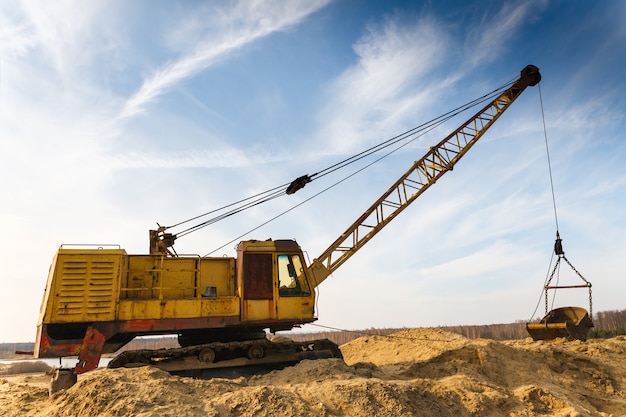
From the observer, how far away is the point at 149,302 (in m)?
10.4

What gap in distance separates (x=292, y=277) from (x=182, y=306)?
2.96m

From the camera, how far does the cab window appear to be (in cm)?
1135

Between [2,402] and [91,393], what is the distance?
4.21 m

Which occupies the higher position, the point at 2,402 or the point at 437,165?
the point at 437,165

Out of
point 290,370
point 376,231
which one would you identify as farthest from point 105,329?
point 376,231

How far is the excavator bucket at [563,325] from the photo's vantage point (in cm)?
1570

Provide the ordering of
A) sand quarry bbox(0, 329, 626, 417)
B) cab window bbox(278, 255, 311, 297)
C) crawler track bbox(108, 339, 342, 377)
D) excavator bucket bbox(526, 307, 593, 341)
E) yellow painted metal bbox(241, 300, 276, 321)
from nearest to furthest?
sand quarry bbox(0, 329, 626, 417) < crawler track bbox(108, 339, 342, 377) < yellow painted metal bbox(241, 300, 276, 321) < cab window bbox(278, 255, 311, 297) < excavator bucket bbox(526, 307, 593, 341)

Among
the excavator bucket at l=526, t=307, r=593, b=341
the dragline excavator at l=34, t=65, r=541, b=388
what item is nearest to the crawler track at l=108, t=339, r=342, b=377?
the dragline excavator at l=34, t=65, r=541, b=388

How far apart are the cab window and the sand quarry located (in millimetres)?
2181

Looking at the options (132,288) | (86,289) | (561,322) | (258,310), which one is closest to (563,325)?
(561,322)

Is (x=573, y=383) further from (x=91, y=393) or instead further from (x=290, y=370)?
(x=91, y=393)

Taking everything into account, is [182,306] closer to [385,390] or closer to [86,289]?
[86,289]

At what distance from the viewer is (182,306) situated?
34.5 ft

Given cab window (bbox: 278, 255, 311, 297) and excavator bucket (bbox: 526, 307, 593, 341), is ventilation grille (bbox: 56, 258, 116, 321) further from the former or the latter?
excavator bucket (bbox: 526, 307, 593, 341)
